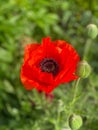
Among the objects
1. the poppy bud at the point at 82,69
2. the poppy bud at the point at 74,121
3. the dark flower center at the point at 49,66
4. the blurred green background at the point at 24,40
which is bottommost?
the poppy bud at the point at 74,121

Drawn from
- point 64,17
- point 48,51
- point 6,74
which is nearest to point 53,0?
point 64,17

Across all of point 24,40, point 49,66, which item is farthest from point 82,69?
point 24,40

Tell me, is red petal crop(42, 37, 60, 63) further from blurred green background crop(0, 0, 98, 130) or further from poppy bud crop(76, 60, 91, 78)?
blurred green background crop(0, 0, 98, 130)

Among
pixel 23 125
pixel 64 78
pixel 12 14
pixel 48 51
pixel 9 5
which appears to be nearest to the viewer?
pixel 64 78

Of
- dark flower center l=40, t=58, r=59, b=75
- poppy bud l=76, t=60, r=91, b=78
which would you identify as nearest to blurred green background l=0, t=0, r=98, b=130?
dark flower center l=40, t=58, r=59, b=75

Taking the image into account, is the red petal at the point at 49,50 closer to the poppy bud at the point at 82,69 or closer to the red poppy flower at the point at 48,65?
the red poppy flower at the point at 48,65

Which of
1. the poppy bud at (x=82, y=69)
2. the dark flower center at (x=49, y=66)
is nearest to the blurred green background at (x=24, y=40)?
the dark flower center at (x=49, y=66)

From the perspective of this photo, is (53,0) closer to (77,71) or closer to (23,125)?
(23,125)

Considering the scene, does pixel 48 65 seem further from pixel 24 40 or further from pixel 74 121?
pixel 24 40
